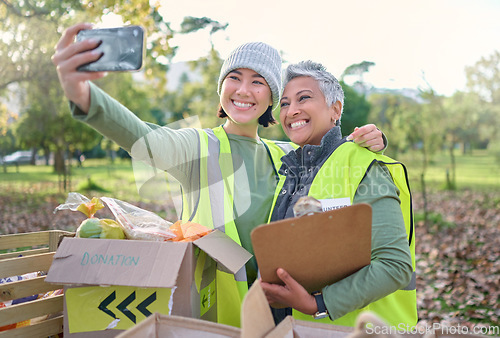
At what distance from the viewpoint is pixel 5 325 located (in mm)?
1584

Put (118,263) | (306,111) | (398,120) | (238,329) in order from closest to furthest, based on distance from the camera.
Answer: (238,329) < (118,263) < (306,111) < (398,120)

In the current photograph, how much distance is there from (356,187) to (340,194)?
0.07m

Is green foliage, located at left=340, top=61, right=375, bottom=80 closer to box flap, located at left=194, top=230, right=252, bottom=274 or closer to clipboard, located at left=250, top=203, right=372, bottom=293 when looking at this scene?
box flap, located at left=194, top=230, right=252, bottom=274

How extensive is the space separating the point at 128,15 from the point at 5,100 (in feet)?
25.5

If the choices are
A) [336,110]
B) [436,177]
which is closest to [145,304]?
[336,110]

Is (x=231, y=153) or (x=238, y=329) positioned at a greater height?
(x=231, y=153)

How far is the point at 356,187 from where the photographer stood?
1.55m

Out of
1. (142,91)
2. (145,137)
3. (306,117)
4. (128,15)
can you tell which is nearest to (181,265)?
(145,137)

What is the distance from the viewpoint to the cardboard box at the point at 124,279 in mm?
1432

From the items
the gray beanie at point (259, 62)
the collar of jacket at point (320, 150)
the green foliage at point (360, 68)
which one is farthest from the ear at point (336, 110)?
the green foliage at point (360, 68)

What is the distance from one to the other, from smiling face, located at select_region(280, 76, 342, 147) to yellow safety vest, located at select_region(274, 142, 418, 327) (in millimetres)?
275

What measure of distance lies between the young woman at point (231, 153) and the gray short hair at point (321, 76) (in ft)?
0.70

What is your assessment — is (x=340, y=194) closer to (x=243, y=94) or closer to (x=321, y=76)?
(x=321, y=76)

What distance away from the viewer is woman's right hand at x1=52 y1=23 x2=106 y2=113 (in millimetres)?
1293
